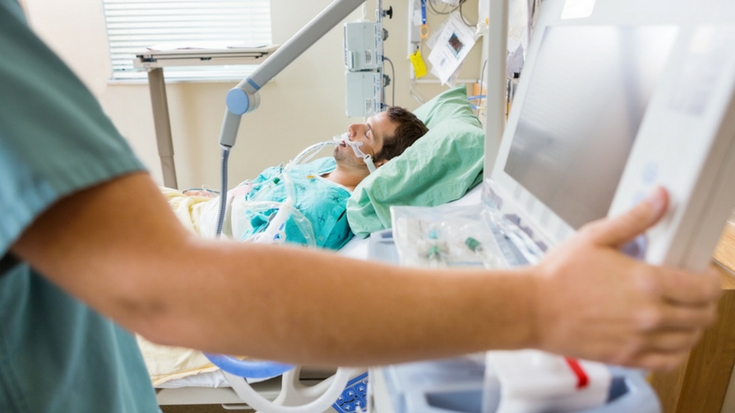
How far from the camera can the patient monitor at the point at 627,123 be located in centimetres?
40

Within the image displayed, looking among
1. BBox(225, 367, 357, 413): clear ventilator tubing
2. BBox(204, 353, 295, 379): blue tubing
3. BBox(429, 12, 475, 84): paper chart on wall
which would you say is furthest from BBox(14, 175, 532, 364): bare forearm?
BBox(429, 12, 475, 84): paper chart on wall

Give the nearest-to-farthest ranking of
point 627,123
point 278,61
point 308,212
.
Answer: point 627,123 < point 278,61 < point 308,212

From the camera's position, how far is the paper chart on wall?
190 centimetres

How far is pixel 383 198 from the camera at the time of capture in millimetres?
1435

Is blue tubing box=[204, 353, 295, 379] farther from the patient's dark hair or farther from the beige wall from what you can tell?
the beige wall

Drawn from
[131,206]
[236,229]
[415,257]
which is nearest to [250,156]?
[236,229]

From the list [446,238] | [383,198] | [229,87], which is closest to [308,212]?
[383,198]

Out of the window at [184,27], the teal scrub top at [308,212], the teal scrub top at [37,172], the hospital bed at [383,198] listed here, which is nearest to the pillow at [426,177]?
the hospital bed at [383,198]

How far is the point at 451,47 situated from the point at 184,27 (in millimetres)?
2116

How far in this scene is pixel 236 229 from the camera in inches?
74.1

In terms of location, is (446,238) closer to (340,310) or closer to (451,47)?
(340,310)

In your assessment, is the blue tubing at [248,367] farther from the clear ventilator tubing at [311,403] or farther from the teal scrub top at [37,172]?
the teal scrub top at [37,172]

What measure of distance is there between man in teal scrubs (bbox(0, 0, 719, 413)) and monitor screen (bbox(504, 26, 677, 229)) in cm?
17

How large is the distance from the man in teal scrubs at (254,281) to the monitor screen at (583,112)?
17cm
